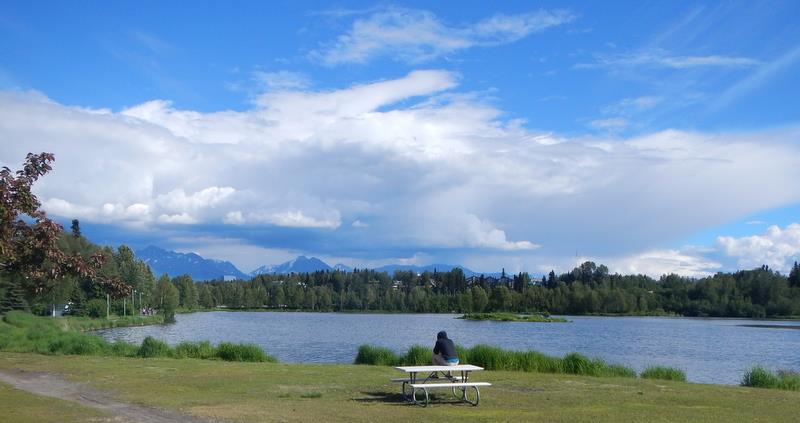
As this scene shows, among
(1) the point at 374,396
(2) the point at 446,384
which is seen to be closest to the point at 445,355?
(2) the point at 446,384

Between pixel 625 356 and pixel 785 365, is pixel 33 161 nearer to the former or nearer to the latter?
pixel 625 356

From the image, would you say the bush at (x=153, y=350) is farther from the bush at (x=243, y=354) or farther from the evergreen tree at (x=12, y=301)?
the evergreen tree at (x=12, y=301)

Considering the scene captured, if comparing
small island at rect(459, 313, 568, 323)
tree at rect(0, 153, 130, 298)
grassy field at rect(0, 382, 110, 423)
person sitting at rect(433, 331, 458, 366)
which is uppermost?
tree at rect(0, 153, 130, 298)

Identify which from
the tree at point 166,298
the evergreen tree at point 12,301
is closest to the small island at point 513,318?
the tree at point 166,298

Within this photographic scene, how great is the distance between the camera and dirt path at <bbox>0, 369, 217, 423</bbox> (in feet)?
47.5

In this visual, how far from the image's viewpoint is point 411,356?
28859 millimetres

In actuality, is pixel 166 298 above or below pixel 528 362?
above

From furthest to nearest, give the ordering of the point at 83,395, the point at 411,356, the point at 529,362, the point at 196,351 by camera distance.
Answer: the point at 196,351 < the point at 411,356 < the point at 529,362 < the point at 83,395

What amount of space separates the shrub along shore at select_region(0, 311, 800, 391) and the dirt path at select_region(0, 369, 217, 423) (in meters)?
8.80

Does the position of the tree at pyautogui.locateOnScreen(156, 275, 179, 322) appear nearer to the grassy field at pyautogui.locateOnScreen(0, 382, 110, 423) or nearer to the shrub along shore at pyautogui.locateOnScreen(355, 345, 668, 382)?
the shrub along shore at pyautogui.locateOnScreen(355, 345, 668, 382)

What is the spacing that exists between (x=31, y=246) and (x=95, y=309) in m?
102

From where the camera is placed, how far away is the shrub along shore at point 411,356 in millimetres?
26703

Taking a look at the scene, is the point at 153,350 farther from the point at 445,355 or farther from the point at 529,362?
the point at 445,355

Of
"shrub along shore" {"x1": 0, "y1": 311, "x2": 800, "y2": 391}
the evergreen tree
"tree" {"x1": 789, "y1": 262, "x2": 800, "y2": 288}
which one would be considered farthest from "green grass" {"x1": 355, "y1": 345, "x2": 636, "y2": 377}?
"tree" {"x1": 789, "y1": 262, "x2": 800, "y2": 288}
